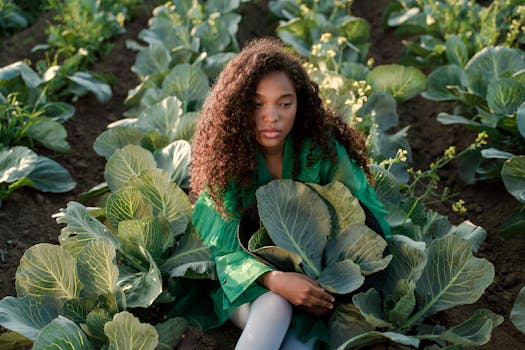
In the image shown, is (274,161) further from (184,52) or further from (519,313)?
(184,52)

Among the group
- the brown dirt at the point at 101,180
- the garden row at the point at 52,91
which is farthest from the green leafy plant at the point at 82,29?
the brown dirt at the point at 101,180

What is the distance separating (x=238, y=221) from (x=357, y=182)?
1.59 feet

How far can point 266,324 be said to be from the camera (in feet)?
8.43

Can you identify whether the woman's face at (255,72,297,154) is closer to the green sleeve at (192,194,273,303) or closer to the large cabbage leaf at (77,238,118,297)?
the green sleeve at (192,194,273,303)

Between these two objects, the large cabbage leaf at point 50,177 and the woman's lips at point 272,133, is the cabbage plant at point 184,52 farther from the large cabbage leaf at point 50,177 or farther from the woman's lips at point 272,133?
the woman's lips at point 272,133

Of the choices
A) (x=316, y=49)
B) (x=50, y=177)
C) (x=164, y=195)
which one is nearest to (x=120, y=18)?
(x=316, y=49)

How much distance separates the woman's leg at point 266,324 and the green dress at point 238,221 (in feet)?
0.18

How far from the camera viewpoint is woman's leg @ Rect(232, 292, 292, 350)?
8.34ft

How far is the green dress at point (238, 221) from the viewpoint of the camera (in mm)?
2664

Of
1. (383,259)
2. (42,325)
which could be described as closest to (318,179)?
(383,259)

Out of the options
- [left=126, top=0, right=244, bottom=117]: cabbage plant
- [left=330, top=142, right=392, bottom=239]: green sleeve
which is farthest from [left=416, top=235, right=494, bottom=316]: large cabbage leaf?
[left=126, top=0, right=244, bottom=117]: cabbage plant

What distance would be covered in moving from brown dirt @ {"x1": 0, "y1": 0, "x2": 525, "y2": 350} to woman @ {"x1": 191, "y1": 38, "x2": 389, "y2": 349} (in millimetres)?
276

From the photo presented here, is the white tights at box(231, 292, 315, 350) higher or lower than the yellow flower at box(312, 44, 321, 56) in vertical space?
lower

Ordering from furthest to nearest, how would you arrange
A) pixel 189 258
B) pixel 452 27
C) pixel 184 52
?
pixel 452 27
pixel 184 52
pixel 189 258
